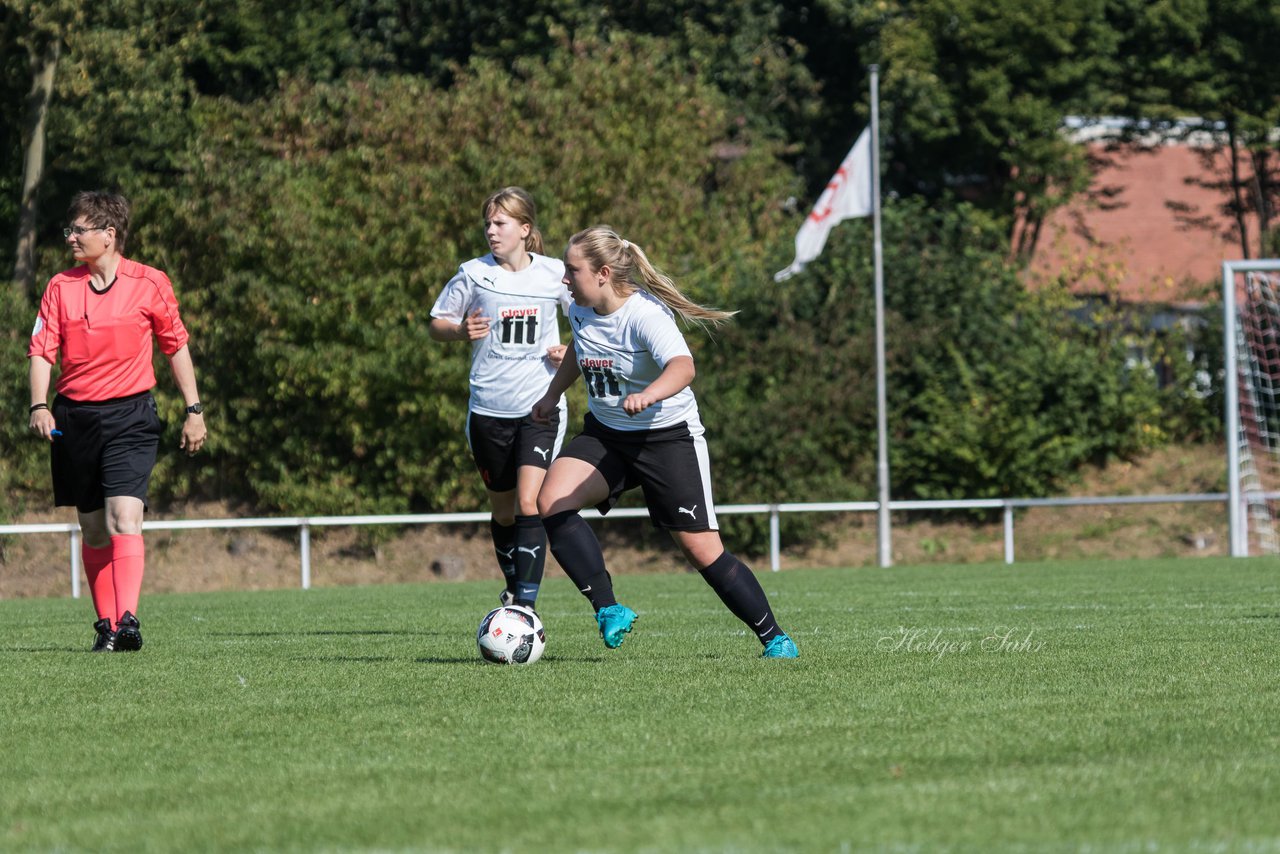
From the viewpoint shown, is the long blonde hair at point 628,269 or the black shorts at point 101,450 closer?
the long blonde hair at point 628,269

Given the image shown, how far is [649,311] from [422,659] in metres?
1.94

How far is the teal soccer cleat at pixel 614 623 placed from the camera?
7582 mm

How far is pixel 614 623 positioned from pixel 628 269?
1.54 meters

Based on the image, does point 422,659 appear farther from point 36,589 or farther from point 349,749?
point 36,589

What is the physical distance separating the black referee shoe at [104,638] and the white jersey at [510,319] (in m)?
2.19

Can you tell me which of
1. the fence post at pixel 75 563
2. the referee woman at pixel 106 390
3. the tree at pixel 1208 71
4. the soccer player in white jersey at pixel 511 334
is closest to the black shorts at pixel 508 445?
the soccer player in white jersey at pixel 511 334

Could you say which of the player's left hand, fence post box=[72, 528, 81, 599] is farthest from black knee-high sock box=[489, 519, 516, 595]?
fence post box=[72, 528, 81, 599]

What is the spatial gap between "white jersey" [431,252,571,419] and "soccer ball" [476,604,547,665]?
191 centimetres

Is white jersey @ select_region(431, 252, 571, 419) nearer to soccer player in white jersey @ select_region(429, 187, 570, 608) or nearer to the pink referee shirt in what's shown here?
soccer player in white jersey @ select_region(429, 187, 570, 608)

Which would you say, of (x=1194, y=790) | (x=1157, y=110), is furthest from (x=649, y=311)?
(x=1157, y=110)

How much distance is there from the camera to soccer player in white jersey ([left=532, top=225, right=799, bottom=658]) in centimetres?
734

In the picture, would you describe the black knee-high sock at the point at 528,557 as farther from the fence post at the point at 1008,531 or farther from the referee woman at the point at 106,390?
the fence post at the point at 1008,531

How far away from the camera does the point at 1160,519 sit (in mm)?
27578

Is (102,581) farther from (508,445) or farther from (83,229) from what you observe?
(508,445)
